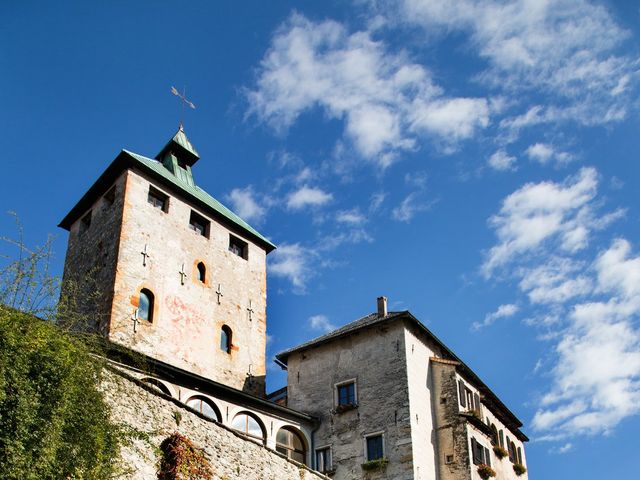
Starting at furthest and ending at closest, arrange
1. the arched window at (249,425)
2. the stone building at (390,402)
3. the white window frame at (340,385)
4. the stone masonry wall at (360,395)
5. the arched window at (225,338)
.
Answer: the arched window at (225,338)
the white window frame at (340,385)
the stone building at (390,402)
the stone masonry wall at (360,395)
the arched window at (249,425)

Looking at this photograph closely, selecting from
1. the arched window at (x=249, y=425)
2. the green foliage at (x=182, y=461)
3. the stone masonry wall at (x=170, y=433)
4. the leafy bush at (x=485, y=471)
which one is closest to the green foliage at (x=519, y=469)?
the leafy bush at (x=485, y=471)

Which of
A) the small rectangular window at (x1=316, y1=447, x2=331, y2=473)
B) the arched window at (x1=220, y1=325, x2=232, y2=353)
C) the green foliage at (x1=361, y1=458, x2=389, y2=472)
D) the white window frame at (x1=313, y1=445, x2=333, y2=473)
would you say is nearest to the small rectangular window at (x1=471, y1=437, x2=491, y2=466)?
the green foliage at (x1=361, y1=458, x2=389, y2=472)

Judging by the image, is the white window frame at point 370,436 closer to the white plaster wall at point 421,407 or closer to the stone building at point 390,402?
the stone building at point 390,402

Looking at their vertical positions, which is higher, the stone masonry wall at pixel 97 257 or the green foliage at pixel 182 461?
the stone masonry wall at pixel 97 257

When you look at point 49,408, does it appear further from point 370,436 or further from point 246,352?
point 246,352

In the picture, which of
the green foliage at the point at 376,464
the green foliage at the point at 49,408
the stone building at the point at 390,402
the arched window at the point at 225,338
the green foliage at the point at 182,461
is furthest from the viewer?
the arched window at the point at 225,338

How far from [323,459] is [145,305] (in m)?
9.08

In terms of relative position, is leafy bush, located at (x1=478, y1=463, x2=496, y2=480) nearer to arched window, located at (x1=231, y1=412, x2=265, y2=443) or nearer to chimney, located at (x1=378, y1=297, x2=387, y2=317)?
chimney, located at (x1=378, y1=297, x2=387, y2=317)

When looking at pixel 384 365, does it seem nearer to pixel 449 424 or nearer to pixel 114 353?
pixel 449 424

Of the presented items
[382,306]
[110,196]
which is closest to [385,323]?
[382,306]

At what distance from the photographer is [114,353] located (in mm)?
22844

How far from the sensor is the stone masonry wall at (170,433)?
648 inches

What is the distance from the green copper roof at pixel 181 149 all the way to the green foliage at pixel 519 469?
69.3 feet

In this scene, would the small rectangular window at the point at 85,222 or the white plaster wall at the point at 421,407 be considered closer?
the white plaster wall at the point at 421,407
